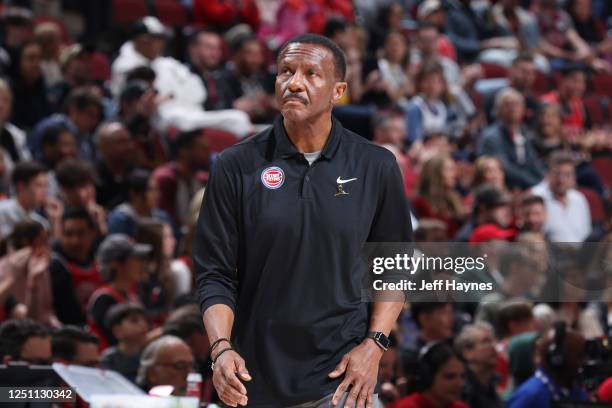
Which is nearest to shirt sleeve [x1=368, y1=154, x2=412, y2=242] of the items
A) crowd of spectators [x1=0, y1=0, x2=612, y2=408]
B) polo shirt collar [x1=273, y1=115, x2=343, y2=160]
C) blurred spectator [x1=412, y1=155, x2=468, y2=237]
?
polo shirt collar [x1=273, y1=115, x2=343, y2=160]

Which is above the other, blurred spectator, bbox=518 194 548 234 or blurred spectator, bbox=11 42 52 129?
blurred spectator, bbox=11 42 52 129

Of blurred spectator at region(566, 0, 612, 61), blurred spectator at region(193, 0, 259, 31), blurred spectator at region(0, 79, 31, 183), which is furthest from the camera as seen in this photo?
blurred spectator at region(566, 0, 612, 61)

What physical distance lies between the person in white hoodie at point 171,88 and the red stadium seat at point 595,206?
2731mm

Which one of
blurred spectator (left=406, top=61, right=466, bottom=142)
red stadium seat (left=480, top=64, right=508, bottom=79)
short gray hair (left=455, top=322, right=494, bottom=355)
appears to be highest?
red stadium seat (left=480, top=64, right=508, bottom=79)

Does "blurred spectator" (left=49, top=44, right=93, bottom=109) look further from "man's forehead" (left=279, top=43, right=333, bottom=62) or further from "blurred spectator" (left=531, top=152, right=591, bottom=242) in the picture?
"man's forehead" (left=279, top=43, right=333, bottom=62)

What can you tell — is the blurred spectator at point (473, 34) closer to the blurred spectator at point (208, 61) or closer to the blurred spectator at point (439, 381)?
the blurred spectator at point (208, 61)

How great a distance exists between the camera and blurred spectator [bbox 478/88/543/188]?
392 inches

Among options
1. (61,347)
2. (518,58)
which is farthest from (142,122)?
(518,58)

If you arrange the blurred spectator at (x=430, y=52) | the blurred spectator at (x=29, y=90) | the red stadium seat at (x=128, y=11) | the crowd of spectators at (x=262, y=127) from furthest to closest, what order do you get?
the blurred spectator at (x=430, y=52) < the red stadium seat at (x=128, y=11) < the blurred spectator at (x=29, y=90) < the crowd of spectators at (x=262, y=127)

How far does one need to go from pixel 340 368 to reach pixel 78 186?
4.29 m

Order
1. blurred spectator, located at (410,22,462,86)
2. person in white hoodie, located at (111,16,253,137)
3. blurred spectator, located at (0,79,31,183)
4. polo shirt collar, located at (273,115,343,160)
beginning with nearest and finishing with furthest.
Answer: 1. polo shirt collar, located at (273,115,343,160)
2. blurred spectator, located at (0,79,31,183)
3. person in white hoodie, located at (111,16,253,137)
4. blurred spectator, located at (410,22,462,86)

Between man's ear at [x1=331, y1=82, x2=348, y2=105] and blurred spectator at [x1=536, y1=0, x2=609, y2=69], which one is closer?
man's ear at [x1=331, y1=82, x2=348, y2=105]

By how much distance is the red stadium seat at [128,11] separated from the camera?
10688 millimetres

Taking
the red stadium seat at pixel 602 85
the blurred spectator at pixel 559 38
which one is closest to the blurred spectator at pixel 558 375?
the red stadium seat at pixel 602 85
